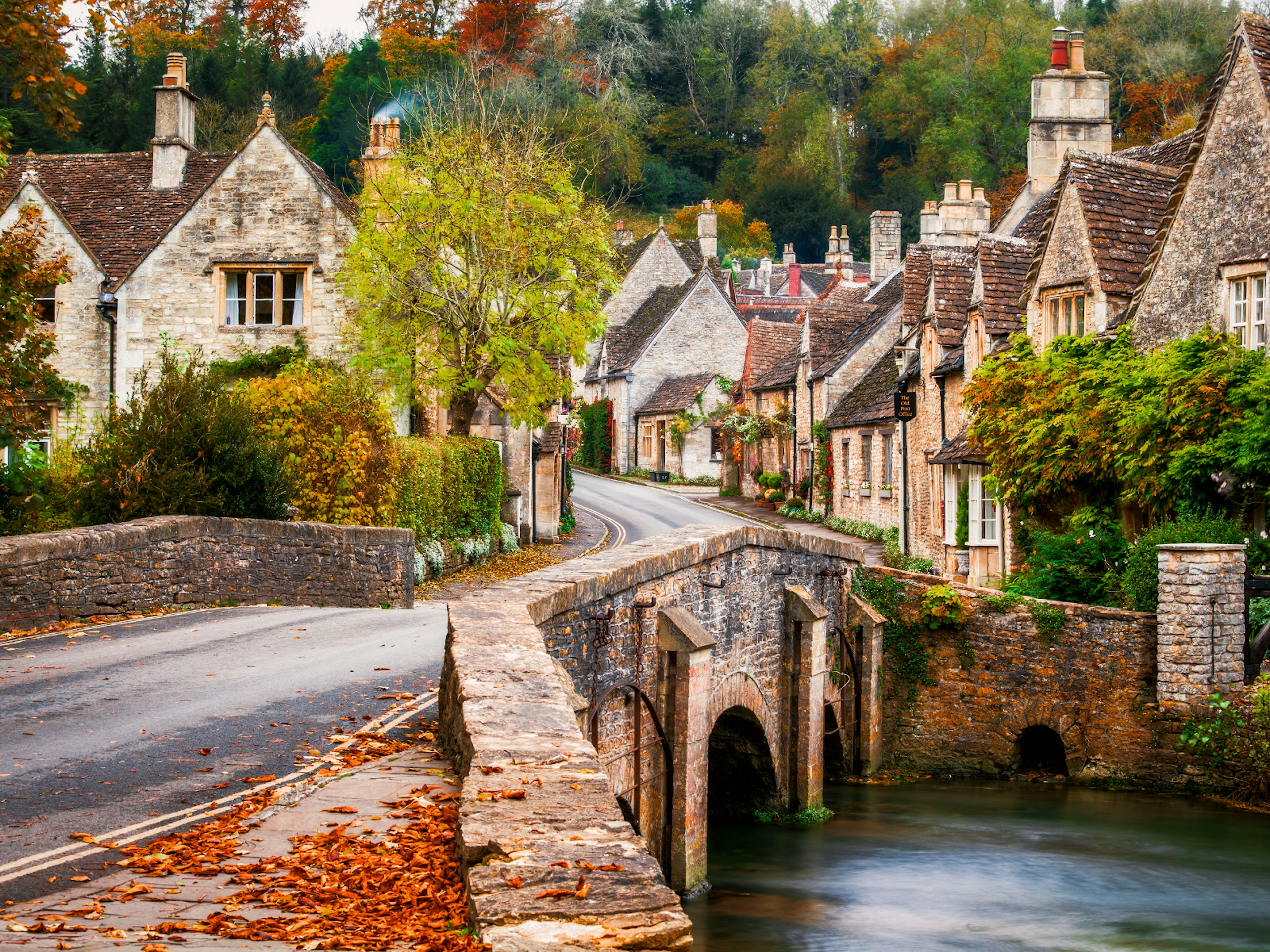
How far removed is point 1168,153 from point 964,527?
8.61 meters

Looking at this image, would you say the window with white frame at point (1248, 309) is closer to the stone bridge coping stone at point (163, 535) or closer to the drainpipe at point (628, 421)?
the stone bridge coping stone at point (163, 535)

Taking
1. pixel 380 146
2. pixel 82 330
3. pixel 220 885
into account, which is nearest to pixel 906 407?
pixel 380 146

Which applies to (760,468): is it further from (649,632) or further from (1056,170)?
(649,632)

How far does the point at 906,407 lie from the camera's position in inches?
1352

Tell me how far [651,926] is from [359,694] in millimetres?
7029

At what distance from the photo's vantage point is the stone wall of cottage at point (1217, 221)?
20.5 metres

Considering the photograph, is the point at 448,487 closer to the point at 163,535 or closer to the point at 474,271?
the point at 474,271

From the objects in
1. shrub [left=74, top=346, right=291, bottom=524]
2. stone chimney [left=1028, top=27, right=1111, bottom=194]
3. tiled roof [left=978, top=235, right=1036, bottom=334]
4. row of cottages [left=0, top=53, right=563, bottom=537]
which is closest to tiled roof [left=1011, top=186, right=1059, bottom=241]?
stone chimney [left=1028, top=27, right=1111, bottom=194]

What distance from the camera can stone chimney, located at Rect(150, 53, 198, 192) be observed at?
32969mm

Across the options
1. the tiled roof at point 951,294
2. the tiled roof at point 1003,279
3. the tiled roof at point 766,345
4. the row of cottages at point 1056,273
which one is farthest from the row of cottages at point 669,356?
the tiled roof at point 1003,279

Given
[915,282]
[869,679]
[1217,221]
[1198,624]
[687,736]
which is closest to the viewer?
[687,736]

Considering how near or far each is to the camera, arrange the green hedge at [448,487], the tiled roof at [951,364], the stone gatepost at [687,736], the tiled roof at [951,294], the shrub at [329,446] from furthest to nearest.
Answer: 1. the tiled roof at [951,294]
2. the tiled roof at [951,364]
3. the green hedge at [448,487]
4. the shrub at [329,446]
5. the stone gatepost at [687,736]

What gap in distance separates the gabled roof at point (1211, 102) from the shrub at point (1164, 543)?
378 cm

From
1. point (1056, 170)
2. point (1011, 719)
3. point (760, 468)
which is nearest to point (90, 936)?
point (1011, 719)
